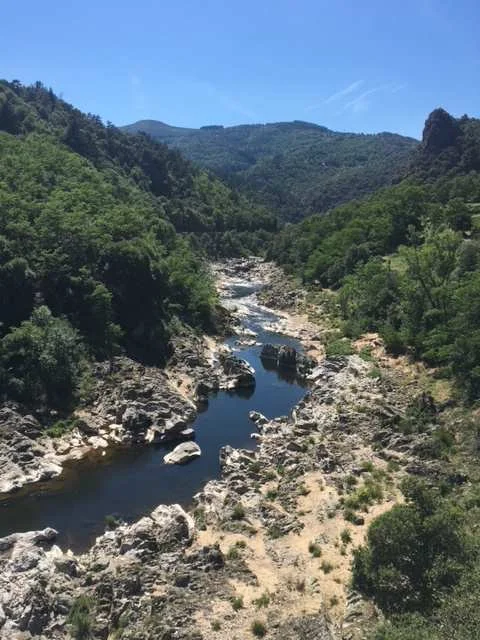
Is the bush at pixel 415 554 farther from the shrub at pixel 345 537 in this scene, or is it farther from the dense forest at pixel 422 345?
the shrub at pixel 345 537

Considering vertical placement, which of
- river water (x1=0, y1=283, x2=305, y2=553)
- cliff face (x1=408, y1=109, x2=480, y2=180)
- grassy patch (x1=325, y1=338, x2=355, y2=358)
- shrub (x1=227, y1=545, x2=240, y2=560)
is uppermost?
cliff face (x1=408, y1=109, x2=480, y2=180)

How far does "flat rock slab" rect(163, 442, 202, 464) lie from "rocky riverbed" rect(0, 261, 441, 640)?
2256 mm

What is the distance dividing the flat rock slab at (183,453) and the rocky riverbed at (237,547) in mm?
2256

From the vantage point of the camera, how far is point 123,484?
1411 inches

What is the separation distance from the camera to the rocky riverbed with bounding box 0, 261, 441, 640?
22547 millimetres

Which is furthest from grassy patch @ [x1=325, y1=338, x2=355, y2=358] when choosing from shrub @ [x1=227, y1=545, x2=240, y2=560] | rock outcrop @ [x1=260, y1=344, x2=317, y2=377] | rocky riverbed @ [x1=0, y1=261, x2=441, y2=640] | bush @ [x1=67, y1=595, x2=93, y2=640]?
bush @ [x1=67, y1=595, x2=93, y2=640]

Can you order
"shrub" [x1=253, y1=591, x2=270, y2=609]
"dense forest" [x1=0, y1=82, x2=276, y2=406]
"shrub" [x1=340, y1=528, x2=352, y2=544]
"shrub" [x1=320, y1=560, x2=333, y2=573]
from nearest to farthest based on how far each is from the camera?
"shrub" [x1=253, y1=591, x2=270, y2=609] < "shrub" [x1=320, y1=560, x2=333, y2=573] < "shrub" [x1=340, y1=528, x2=352, y2=544] < "dense forest" [x1=0, y1=82, x2=276, y2=406]

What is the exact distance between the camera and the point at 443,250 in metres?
59.9

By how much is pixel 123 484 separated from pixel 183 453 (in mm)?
5067

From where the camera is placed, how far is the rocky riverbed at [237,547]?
74.0 feet

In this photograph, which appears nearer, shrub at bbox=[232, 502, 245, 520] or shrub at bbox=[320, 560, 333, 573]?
shrub at bbox=[320, 560, 333, 573]

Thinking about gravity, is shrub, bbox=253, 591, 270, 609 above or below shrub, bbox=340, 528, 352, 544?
below

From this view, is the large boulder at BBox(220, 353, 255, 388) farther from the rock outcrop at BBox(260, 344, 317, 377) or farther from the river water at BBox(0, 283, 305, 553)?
the rock outcrop at BBox(260, 344, 317, 377)

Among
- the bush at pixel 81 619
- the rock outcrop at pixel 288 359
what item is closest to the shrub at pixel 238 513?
the bush at pixel 81 619
